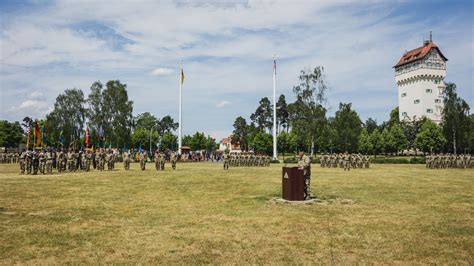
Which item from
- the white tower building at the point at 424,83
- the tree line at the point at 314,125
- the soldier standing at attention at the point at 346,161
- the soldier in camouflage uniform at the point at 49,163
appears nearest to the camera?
the soldier in camouflage uniform at the point at 49,163

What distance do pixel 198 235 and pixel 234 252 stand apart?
1.56 meters

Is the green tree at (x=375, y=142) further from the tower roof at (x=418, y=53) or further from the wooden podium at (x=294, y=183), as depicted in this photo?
the wooden podium at (x=294, y=183)

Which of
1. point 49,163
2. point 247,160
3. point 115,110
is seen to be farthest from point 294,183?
point 115,110

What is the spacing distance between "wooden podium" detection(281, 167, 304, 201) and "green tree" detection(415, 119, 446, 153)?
2366 inches

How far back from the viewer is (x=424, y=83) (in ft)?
263

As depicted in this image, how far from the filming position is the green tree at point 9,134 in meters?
95.6

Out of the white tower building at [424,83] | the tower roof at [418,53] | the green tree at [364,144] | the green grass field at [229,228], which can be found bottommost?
the green grass field at [229,228]

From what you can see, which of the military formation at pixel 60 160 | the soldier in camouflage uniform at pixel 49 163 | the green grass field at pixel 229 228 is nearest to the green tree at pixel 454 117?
the military formation at pixel 60 160

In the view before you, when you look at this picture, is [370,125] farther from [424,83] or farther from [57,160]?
[57,160]

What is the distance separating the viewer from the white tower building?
79.8 m

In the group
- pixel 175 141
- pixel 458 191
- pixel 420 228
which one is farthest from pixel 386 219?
pixel 175 141

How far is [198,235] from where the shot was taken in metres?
8.54

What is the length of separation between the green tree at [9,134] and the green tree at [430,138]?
94.5 meters

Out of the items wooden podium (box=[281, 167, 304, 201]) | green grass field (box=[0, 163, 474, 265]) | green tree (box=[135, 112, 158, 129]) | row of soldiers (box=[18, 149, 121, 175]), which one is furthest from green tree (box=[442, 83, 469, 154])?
green tree (box=[135, 112, 158, 129])
